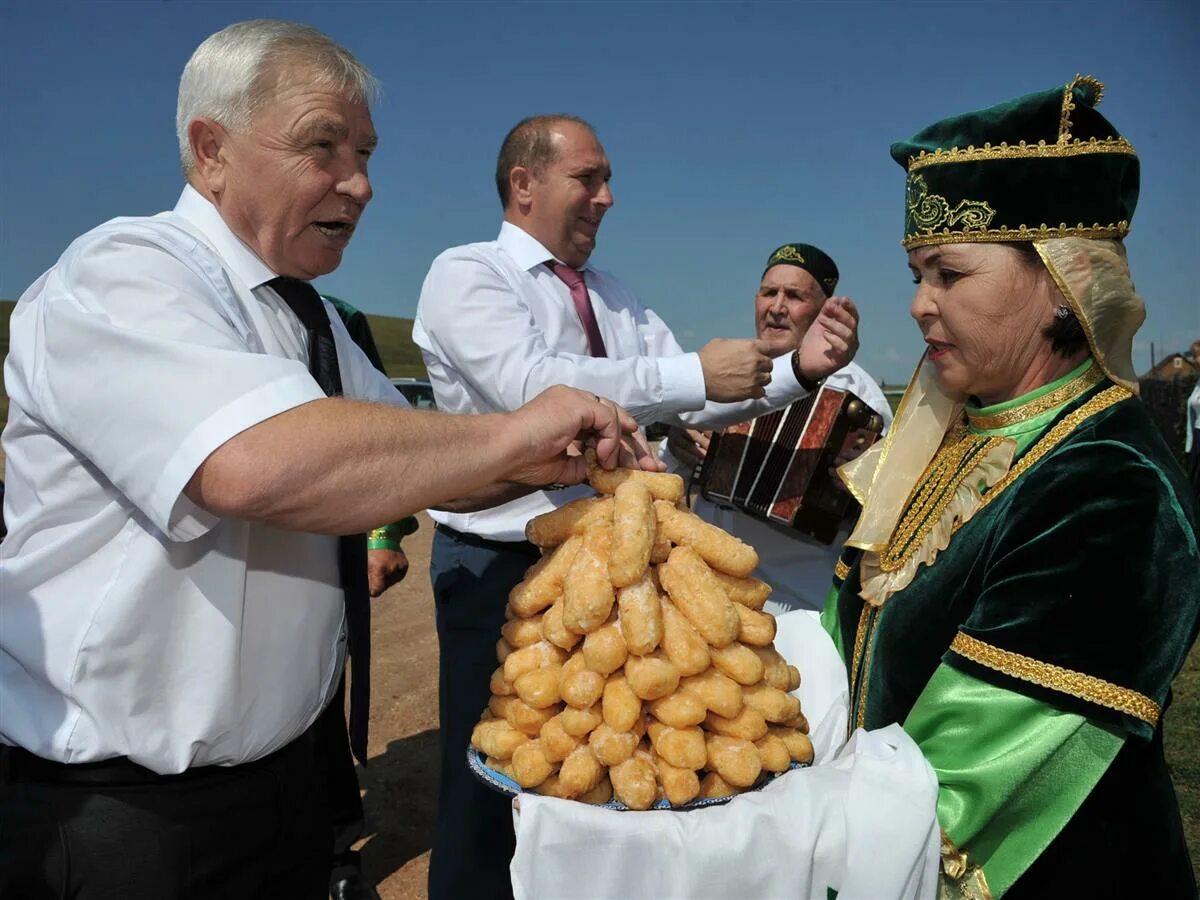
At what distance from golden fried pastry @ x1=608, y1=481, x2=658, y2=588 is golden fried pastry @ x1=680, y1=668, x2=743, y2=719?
9.5 inches

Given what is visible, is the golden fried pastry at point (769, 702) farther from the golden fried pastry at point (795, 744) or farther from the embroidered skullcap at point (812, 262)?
the embroidered skullcap at point (812, 262)

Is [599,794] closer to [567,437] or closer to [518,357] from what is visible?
[567,437]

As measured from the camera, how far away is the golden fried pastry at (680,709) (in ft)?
5.59

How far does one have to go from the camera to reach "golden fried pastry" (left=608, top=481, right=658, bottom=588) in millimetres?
1750

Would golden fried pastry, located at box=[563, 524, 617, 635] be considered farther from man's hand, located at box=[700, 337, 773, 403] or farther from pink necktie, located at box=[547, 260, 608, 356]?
pink necktie, located at box=[547, 260, 608, 356]

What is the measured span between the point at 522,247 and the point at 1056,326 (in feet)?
8.04

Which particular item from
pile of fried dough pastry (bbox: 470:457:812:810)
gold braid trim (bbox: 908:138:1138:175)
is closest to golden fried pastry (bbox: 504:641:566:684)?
pile of fried dough pastry (bbox: 470:457:812:810)

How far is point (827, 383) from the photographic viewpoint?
534cm

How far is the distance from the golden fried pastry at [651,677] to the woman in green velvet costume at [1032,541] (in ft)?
1.97

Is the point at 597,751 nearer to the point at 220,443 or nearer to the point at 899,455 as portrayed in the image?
the point at 220,443

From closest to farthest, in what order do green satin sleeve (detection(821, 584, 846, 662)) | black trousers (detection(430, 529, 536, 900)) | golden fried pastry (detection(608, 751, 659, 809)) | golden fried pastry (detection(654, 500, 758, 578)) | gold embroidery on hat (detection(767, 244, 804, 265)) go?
golden fried pastry (detection(608, 751, 659, 809)) → golden fried pastry (detection(654, 500, 758, 578)) → green satin sleeve (detection(821, 584, 846, 662)) → black trousers (detection(430, 529, 536, 900)) → gold embroidery on hat (detection(767, 244, 804, 265))

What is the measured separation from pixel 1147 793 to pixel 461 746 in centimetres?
236

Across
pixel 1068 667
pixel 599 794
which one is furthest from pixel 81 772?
pixel 1068 667

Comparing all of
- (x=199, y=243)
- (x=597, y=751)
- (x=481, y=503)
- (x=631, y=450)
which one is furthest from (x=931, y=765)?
(x=199, y=243)
